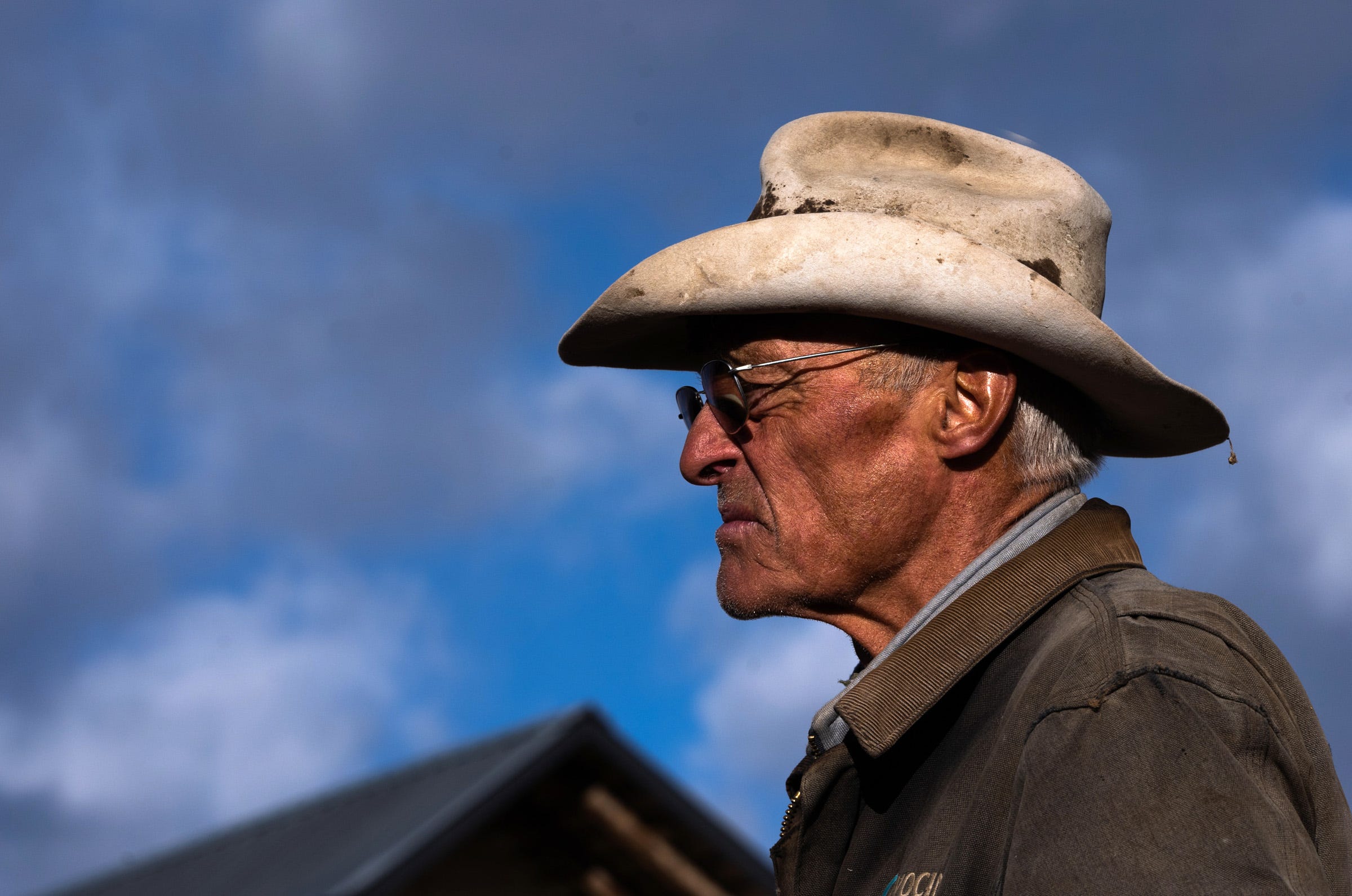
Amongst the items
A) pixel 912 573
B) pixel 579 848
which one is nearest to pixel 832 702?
pixel 912 573

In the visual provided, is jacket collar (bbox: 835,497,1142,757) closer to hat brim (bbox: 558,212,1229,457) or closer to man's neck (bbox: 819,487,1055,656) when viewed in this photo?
man's neck (bbox: 819,487,1055,656)

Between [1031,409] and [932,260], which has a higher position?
[932,260]

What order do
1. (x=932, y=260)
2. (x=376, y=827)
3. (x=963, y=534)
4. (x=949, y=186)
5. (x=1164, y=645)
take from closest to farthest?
(x=1164, y=645), (x=932, y=260), (x=963, y=534), (x=949, y=186), (x=376, y=827)

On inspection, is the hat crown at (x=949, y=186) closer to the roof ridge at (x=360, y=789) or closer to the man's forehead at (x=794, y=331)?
the man's forehead at (x=794, y=331)

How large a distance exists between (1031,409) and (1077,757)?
1.03 m

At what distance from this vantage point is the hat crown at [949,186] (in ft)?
8.61

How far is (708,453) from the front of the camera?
2.92m

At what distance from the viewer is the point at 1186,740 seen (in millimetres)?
1727

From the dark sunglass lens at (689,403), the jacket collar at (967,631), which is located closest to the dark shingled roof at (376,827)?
the dark sunglass lens at (689,403)

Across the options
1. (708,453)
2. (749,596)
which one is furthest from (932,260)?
(749,596)

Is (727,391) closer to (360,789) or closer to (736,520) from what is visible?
(736,520)

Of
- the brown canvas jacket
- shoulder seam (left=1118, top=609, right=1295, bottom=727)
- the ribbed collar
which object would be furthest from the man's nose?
shoulder seam (left=1118, top=609, right=1295, bottom=727)

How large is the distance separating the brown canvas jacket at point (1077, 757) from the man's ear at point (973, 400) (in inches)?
9.8

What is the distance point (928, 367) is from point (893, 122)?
692mm
